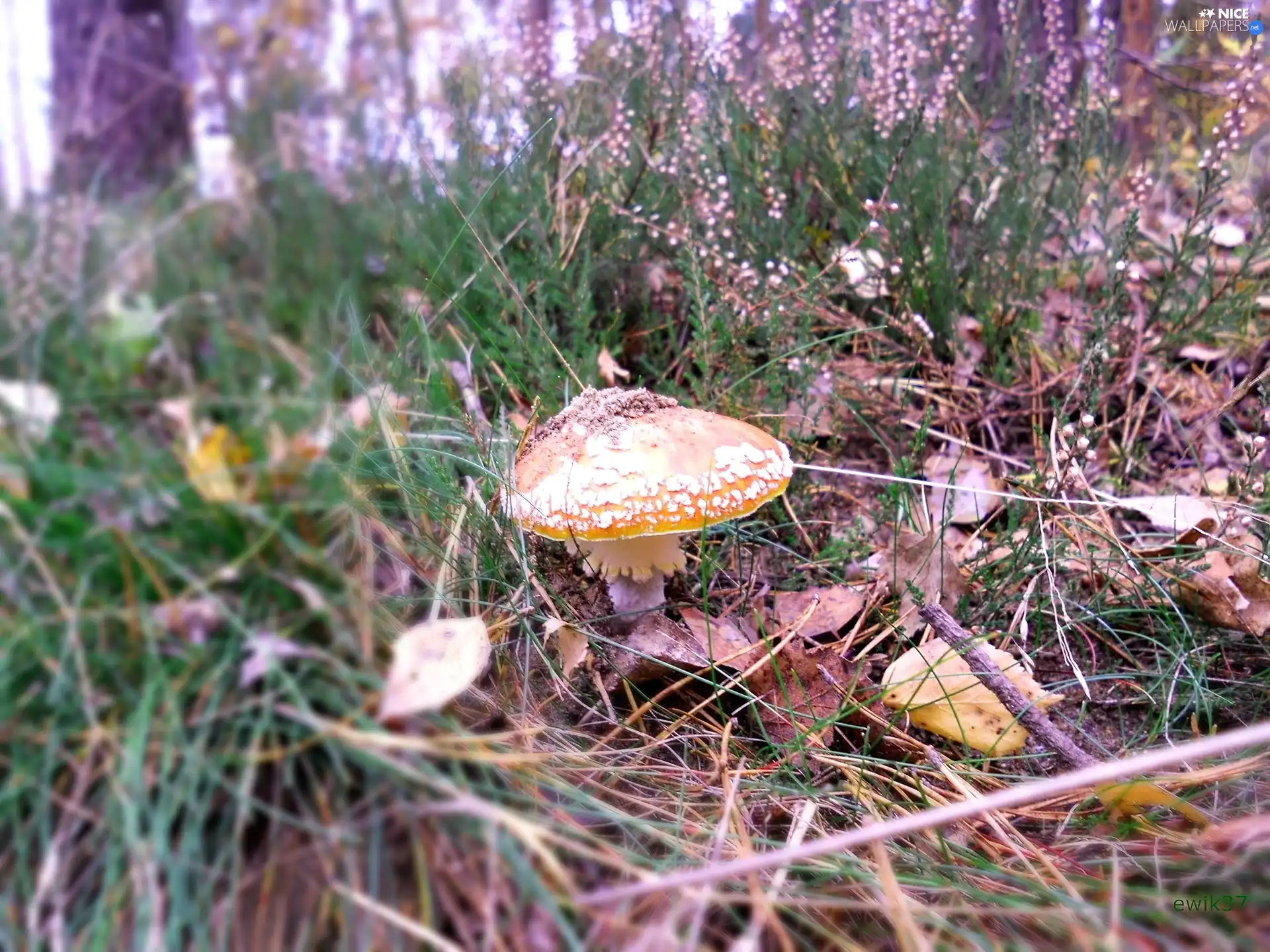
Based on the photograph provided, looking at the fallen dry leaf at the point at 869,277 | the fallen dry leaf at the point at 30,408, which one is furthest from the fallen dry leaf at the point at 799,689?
the fallen dry leaf at the point at 30,408

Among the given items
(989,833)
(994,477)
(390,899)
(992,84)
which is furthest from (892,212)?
(390,899)

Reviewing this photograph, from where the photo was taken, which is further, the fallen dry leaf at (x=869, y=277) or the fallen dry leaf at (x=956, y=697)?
the fallen dry leaf at (x=869, y=277)

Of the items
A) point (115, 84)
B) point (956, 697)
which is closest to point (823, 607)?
point (956, 697)

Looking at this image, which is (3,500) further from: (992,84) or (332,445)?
(992,84)

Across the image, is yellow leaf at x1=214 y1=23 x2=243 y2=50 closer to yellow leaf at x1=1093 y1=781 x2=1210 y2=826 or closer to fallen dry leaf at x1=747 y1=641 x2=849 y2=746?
fallen dry leaf at x1=747 y1=641 x2=849 y2=746

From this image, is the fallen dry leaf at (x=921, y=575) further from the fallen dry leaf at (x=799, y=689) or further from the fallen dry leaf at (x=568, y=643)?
the fallen dry leaf at (x=568, y=643)

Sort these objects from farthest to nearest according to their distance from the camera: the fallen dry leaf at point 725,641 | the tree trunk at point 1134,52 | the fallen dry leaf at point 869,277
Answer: the tree trunk at point 1134,52 < the fallen dry leaf at point 869,277 < the fallen dry leaf at point 725,641
